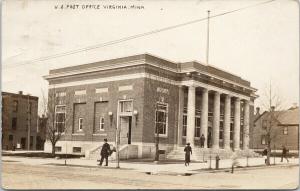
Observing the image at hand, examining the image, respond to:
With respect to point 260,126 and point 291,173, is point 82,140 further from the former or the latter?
point 291,173

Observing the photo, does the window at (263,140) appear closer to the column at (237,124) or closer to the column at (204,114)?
the column at (237,124)

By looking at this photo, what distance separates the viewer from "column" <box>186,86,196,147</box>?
27.6 meters

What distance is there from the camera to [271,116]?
25797mm

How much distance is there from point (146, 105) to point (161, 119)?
0.97 m

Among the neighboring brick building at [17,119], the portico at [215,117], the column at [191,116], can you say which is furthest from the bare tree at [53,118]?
the column at [191,116]

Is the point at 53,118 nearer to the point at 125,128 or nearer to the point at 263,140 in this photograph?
the point at 125,128

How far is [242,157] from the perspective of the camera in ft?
84.4

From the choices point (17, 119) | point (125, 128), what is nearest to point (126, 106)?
point (125, 128)

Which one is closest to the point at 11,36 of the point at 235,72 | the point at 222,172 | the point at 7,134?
the point at 7,134

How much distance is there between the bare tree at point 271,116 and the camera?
20.3m

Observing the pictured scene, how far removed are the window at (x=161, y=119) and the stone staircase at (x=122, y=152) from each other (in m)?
1.45

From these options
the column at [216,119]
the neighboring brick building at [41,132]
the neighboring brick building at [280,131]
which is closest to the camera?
the neighboring brick building at [280,131]

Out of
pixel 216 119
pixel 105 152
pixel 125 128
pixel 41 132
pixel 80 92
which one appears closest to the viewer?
pixel 105 152

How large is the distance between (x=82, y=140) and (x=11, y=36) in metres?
8.74
